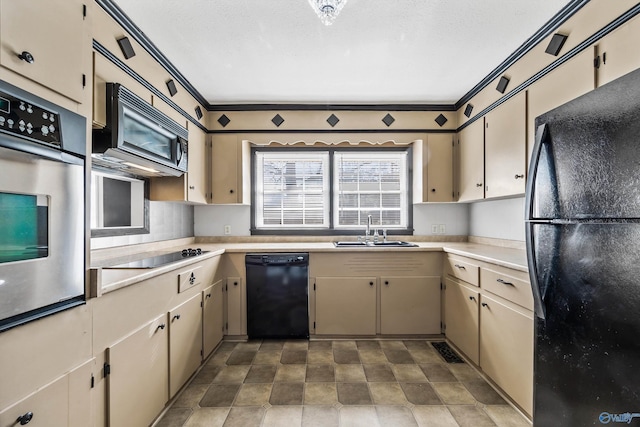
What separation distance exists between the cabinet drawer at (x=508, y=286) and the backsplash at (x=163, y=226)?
2.70m

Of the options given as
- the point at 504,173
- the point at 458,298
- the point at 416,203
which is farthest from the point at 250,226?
the point at 504,173

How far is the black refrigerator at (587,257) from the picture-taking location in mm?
917

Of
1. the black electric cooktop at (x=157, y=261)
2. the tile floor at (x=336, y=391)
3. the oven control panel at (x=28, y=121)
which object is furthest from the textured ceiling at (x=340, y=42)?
the tile floor at (x=336, y=391)

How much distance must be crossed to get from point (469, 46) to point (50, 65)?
2388mm

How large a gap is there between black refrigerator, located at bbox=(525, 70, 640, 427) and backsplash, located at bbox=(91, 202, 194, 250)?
2547 mm

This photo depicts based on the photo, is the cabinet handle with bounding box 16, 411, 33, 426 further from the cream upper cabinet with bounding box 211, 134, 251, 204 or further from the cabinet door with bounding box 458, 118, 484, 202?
the cabinet door with bounding box 458, 118, 484, 202

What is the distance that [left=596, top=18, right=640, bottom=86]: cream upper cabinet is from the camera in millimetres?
1356

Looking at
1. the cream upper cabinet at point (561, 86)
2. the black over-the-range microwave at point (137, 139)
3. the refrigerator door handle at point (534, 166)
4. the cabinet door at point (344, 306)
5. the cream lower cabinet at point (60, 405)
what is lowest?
the cabinet door at point (344, 306)

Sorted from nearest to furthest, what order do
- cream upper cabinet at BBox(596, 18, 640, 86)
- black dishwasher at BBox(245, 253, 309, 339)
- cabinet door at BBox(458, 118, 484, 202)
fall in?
cream upper cabinet at BBox(596, 18, 640, 86), cabinet door at BBox(458, 118, 484, 202), black dishwasher at BBox(245, 253, 309, 339)

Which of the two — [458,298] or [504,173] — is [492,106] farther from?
[458,298]

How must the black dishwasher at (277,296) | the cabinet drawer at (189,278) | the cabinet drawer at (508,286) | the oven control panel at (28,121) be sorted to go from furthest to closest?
the black dishwasher at (277,296) < the cabinet drawer at (189,278) < the cabinet drawer at (508,286) < the oven control panel at (28,121)

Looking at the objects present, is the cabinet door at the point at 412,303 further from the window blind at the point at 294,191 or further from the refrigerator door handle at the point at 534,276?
the refrigerator door handle at the point at 534,276

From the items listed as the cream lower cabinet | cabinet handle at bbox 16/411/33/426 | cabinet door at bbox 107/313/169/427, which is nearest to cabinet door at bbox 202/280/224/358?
cabinet door at bbox 107/313/169/427

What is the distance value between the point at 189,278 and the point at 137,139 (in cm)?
98
